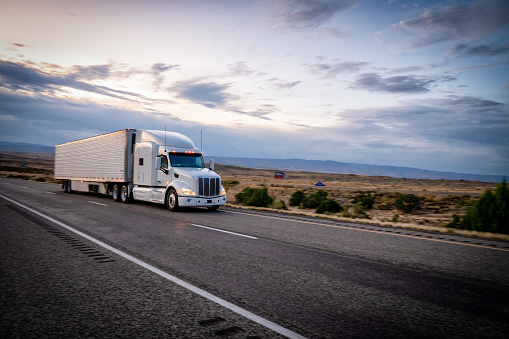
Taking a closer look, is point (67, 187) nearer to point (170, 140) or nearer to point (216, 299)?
point (170, 140)

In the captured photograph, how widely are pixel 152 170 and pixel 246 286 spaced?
1305cm

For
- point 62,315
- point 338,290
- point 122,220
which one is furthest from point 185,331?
point 122,220

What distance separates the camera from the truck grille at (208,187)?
14.7 meters

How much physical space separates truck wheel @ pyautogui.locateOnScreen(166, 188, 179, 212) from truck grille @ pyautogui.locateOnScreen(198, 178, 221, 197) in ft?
3.79

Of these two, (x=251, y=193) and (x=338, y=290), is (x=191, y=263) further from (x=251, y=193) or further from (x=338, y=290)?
(x=251, y=193)

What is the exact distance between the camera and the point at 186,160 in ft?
53.5

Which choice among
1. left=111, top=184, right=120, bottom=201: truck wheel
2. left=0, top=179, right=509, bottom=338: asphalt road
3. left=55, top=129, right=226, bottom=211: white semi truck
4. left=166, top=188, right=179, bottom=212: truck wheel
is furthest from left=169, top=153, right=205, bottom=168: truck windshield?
left=0, top=179, right=509, bottom=338: asphalt road

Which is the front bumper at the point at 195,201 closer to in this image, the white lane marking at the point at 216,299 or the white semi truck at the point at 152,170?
the white semi truck at the point at 152,170

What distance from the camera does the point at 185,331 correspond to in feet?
10.5

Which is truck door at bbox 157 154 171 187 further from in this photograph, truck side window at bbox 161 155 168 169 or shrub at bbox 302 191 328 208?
shrub at bbox 302 191 328 208

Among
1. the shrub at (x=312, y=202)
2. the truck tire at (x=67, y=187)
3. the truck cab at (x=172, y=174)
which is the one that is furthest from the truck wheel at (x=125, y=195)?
the shrub at (x=312, y=202)

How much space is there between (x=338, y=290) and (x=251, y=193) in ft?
68.4

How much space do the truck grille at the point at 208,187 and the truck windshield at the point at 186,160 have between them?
1.76 m

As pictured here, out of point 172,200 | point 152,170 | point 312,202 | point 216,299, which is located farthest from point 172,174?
point 312,202
